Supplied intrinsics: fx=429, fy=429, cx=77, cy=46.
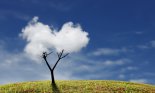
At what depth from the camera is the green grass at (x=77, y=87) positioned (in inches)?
2927

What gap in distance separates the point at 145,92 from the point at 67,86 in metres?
14.0

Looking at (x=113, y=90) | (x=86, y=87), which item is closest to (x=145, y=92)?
(x=113, y=90)

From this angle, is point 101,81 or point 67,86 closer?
point 67,86

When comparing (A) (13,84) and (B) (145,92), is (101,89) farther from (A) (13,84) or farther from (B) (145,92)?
(A) (13,84)

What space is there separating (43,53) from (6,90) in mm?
9389

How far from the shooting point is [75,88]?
75750 millimetres

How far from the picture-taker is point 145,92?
252 ft

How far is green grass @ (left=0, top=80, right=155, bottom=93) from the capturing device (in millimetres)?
74356

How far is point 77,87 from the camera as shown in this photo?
76.6 metres

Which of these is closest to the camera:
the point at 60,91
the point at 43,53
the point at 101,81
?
the point at 60,91

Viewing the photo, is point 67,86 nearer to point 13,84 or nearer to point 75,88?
point 75,88

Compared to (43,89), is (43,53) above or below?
above

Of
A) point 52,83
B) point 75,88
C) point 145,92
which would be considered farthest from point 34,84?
point 145,92

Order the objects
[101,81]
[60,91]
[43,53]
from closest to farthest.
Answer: [60,91], [43,53], [101,81]
